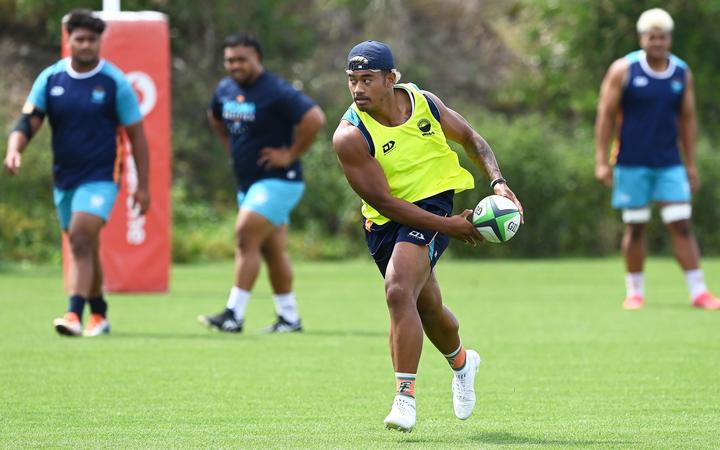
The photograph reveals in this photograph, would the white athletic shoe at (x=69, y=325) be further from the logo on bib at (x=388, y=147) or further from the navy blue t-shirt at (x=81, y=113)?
the logo on bib at (x=388, y=147)

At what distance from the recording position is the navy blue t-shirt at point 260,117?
11805 mm

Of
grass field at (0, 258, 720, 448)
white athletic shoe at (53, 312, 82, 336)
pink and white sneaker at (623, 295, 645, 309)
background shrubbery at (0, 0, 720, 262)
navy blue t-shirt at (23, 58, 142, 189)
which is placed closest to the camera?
grass field at (0, 258, 720, 448)

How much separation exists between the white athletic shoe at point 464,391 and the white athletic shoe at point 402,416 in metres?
0.48

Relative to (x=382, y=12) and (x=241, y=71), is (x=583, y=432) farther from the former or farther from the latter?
(x=382, y=12)

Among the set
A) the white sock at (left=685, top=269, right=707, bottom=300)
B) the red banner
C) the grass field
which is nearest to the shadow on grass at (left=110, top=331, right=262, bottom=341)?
the grass field

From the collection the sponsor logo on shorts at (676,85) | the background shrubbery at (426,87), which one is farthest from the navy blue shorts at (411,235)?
the background shrubbery at (426,87)

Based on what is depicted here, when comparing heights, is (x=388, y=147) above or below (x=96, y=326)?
above

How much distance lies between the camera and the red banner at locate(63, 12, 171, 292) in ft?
52.8

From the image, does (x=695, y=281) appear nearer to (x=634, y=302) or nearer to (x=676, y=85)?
(x=634, y=302)

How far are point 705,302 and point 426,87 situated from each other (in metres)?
22.4

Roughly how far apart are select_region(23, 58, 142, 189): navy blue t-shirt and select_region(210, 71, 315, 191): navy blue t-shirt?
95 cm

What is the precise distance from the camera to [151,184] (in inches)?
635

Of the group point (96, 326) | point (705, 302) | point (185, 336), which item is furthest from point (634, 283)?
point (96, 326)

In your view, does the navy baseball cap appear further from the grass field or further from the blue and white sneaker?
the blue and white sneaker
